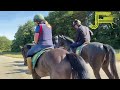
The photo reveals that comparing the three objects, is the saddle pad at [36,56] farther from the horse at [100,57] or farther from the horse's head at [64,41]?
the horse's head at [64,41]

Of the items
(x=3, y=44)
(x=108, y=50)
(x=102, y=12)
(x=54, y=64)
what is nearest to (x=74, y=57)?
(x=54, y=64)

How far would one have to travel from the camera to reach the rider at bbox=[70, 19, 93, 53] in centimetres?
544

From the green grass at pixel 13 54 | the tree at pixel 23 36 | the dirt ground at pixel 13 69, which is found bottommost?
the dirt ground at pixel 13 69

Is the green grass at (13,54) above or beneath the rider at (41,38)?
beneath

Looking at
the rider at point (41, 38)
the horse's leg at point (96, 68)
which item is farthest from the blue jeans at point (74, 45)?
the rider at point (41, 38)

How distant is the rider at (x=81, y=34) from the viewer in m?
5.44

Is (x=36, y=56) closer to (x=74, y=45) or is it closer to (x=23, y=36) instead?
(x=23, y=36)

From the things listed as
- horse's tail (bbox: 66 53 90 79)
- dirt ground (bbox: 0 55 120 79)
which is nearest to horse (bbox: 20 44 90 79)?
horse's tail (bbox: 66 53 90 79)

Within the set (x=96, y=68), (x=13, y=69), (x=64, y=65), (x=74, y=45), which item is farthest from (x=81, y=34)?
(x=64, y=65)

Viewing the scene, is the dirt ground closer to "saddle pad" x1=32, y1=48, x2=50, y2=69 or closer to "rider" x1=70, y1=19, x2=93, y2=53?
"rider" x1=70, y1=19, x2=93, y2=53

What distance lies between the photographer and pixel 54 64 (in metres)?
3.66

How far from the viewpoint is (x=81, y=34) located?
548 cm

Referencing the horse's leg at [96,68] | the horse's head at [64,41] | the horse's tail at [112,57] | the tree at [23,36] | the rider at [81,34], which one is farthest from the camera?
the horse's head at [64,41]

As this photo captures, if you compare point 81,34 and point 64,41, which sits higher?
point 81,34
